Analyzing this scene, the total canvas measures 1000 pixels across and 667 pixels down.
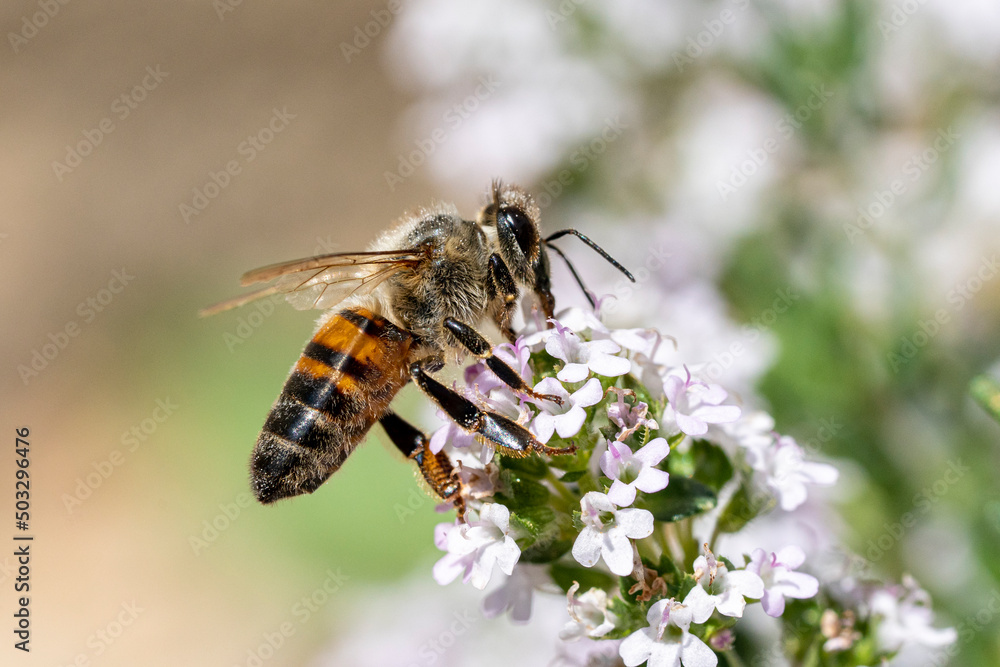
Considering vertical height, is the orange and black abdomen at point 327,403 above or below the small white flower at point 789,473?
above

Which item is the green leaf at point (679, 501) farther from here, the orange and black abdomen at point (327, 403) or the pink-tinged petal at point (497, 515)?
the orange and black abdomen at point (327, 403)

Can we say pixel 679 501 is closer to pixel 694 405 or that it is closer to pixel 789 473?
pixel 694 405

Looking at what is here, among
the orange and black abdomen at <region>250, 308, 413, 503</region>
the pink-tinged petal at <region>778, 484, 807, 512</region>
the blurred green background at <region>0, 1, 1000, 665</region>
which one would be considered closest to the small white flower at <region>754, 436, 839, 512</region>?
the pink-tinged petal at <region>778, 484, 807, 512</region>

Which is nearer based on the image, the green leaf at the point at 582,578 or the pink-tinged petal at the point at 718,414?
the pink-tinged petal at the point at 718,414

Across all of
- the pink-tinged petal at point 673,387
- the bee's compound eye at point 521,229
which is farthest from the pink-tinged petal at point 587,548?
the bee's compound eye at point 521,229

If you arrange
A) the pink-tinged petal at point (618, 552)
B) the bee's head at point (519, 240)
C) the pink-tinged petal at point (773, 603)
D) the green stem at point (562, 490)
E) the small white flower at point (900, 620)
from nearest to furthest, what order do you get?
the pink-tinged petal at point (618, 552), the pink-tinged petal at point (773, 603), the green stem at point (562, 490), the small white flower at point (900, 620), the bee's head at point (519, 240)

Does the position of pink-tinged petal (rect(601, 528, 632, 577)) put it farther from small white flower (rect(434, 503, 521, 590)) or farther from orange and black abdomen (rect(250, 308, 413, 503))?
orange and black abdomen (rect(250, 308, 413, 503))
